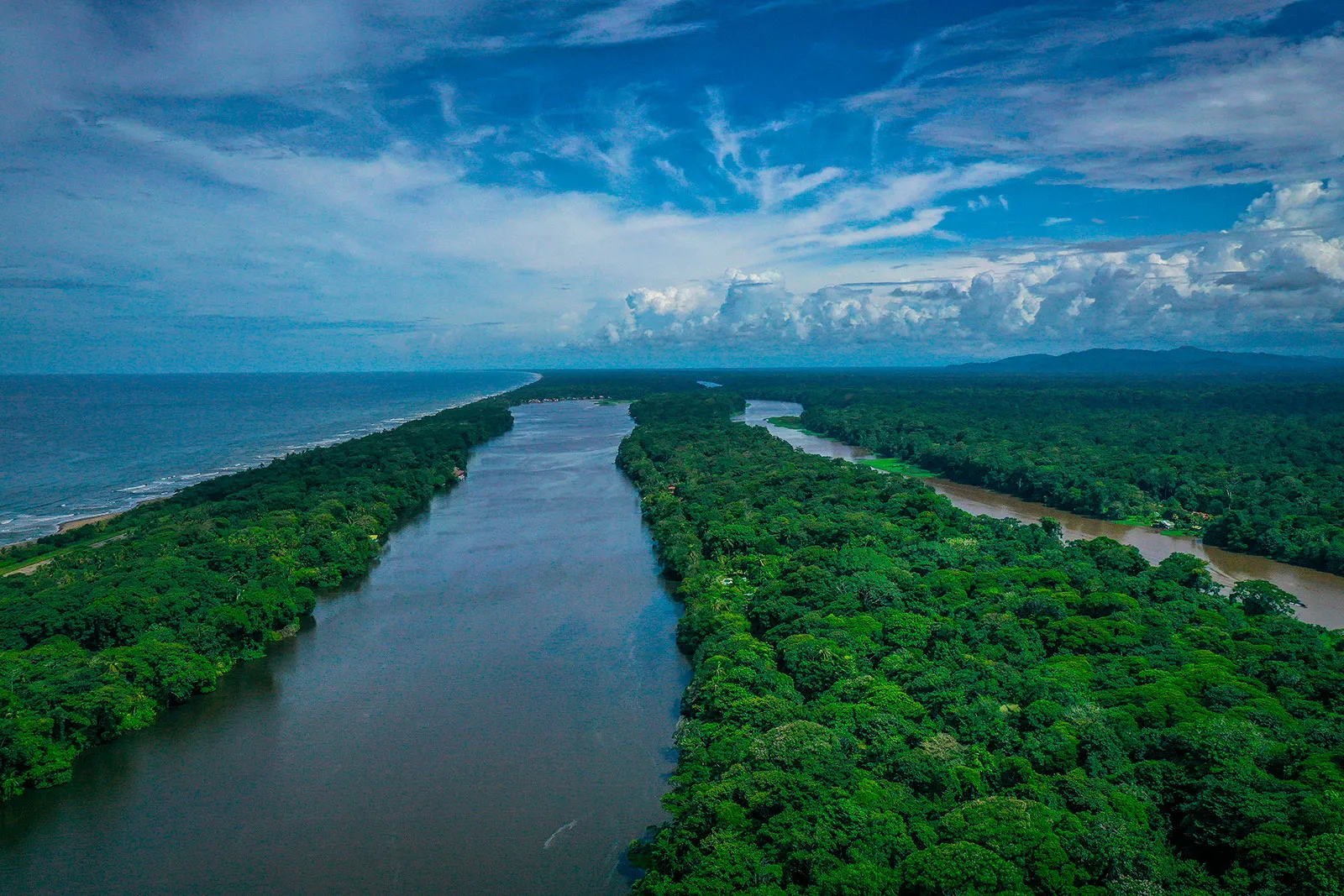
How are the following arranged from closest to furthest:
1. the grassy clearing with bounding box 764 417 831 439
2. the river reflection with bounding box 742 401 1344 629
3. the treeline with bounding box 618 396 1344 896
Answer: the treeline with bounding box 618 396 1344 896, the river reflection with bounding box 742 401 1344 629, the grassy clearing with bounding box 764 417 831 439

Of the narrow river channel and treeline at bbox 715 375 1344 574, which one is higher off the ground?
the narrow river channel

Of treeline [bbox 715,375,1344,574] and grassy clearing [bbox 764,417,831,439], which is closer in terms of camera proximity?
treeline [bbox 715,375,1344,574]

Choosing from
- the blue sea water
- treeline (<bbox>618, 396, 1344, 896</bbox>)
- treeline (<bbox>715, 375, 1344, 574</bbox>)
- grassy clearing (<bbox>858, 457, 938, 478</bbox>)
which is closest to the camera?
treeline (<bbox>618, 396, 1344, 896</bbox>)

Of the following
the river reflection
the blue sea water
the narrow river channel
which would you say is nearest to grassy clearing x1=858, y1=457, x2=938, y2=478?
the river reflection

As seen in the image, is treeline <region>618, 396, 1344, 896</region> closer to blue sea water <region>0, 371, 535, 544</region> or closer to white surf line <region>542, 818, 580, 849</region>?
white surf line <region>542, 818, 580, 849</region>

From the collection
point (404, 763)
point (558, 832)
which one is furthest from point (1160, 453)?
point (404, 763)

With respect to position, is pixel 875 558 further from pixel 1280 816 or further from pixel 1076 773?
pixel 1280 816

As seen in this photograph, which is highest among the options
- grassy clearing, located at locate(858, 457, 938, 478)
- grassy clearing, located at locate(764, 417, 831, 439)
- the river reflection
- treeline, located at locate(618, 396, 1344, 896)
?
treeline, located at locate(618, 396, 1344, 896)

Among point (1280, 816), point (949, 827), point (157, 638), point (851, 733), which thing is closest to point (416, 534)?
point (157, 638)
